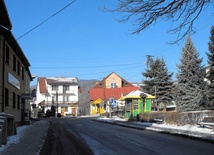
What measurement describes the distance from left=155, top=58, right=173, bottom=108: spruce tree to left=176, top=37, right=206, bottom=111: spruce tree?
11.9 meters

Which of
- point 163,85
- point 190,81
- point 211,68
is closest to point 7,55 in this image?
point 211,68

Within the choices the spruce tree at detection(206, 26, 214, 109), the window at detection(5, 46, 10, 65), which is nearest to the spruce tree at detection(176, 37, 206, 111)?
the spruce tree at detection(206, 26, 214, 109)

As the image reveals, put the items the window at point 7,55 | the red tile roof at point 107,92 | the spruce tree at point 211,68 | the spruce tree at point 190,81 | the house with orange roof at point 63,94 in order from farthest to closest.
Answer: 1. the house with orange roof at point 63,94
2. the red tile roof at point 107,92
3. the spruce tree at point 190,81
4. the spruce tree at point 211,68
5. the window at point 7,55

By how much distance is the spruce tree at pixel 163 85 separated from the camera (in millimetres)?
56500

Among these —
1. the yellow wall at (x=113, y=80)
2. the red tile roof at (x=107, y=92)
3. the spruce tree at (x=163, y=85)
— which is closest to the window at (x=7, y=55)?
the spruce tree at (x=163, y=85)

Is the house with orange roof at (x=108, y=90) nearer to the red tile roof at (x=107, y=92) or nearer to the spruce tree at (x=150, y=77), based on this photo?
the red tile roof at (x=107, y=92)

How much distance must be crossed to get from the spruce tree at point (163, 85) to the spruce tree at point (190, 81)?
11932 mm

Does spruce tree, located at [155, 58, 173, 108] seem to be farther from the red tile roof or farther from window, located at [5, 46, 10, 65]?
window, located at [5, 46, 10, 65]

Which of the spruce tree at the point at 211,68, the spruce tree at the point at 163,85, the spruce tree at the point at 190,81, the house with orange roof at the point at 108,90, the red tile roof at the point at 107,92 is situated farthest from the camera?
the red tile roof at the point at 107,92

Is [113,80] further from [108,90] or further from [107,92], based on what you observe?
[107,92]

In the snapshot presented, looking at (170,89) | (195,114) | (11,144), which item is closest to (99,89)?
(170,89)

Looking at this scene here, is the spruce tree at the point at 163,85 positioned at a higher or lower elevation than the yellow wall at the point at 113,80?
lower

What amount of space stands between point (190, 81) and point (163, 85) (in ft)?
46.5

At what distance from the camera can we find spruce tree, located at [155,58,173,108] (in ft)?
185
